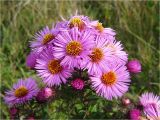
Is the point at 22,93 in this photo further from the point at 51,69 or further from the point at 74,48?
the point at 74,48

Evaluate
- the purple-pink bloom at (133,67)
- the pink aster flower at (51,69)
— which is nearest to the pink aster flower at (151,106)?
the purple-pink bloom at (133,67)

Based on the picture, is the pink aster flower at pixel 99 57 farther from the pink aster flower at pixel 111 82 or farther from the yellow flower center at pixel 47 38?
the yellow flower center at pixel 47 38

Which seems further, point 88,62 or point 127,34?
point 127,34

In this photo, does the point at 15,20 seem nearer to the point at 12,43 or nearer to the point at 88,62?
the point at 12,43

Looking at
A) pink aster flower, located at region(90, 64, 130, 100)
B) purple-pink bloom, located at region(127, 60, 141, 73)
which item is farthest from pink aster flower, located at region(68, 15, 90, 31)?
purple-pink bloom, located at region(127, 60, 141, 73)

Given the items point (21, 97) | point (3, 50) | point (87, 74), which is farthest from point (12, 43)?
point (87, 74)

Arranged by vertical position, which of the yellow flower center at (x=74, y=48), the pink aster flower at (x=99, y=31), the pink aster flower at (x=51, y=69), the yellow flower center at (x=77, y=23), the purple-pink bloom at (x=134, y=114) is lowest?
the purple-pink bloom at (x=134, y=114)

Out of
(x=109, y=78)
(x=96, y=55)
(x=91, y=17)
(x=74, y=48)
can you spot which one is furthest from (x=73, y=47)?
(x=91, y=17)
